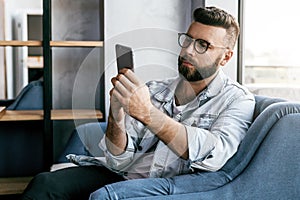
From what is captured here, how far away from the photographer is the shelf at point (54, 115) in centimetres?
286

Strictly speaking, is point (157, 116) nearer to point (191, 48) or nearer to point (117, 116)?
point (117, 116)

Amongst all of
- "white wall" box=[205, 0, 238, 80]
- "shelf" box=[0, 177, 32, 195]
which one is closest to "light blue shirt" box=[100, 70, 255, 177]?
"white wall" box=[205, 0, 238, 80]

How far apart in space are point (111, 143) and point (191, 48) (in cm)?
50

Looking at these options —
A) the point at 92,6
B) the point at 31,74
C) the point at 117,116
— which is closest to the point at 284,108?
the point at 117,116

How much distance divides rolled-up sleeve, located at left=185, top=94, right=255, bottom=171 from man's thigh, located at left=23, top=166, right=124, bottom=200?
0.43 m

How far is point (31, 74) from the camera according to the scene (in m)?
3.31

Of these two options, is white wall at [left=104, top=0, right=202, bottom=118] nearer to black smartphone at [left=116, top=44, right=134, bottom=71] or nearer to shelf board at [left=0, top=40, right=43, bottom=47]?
shelf board at [left=0, top=40, right=43, bottom=47]

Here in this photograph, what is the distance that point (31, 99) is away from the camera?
3195 millimetres

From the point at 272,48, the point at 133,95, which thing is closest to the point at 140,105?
the point at 133,95

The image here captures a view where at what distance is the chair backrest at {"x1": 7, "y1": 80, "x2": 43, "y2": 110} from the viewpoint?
314 centimetres

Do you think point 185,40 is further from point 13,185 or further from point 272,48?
point 13,185

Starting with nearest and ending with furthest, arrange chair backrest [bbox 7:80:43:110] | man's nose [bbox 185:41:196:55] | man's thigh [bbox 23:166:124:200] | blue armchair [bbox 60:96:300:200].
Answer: blue armchair [bbox 60:96:300:200] < man's thigh [bbox 23:166:124:200] < man's nose [bbox 185:41:196:55] < chair backrest [bbox 7:80:43:110]

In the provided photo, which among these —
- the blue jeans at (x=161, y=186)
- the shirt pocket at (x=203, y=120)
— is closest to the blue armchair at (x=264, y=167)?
the blue jeans at (x=161, y=186)

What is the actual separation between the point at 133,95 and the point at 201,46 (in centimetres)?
56
